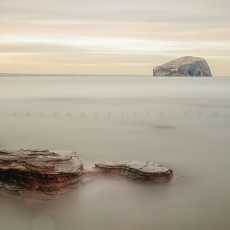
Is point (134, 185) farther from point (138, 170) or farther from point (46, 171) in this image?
point (46, 171)

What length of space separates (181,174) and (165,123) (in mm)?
11318

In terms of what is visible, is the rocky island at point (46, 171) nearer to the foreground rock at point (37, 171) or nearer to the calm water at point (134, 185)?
the foreground rock at point (37, 171)

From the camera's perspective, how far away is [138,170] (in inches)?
422

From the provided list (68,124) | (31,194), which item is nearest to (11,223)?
(31,194)

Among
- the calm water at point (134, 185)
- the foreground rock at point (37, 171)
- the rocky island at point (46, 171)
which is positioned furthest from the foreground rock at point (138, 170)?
the foreground rock at point (37, 171)

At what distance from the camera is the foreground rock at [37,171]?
9.65 m

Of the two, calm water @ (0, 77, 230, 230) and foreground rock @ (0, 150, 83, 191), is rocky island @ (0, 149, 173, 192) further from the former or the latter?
calm water @ (0, 77, 230, 230)

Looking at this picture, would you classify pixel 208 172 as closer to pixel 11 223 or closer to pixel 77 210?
pixel 77 210

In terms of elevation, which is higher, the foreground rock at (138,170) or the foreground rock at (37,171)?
the foreground rock at (37,171)

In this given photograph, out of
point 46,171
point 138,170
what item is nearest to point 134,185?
point 138,170

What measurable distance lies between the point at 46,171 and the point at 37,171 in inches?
8.2

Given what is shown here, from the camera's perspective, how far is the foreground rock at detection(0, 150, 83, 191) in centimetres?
965

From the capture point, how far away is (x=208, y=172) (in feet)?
40.1

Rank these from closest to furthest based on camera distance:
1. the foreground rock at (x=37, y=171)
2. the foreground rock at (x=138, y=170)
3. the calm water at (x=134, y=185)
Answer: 1. the calm water at (x=134, y=185)
2. the foreground rock at (x=37, y=171)
3. the foreground rock at (x=138, y=170)
